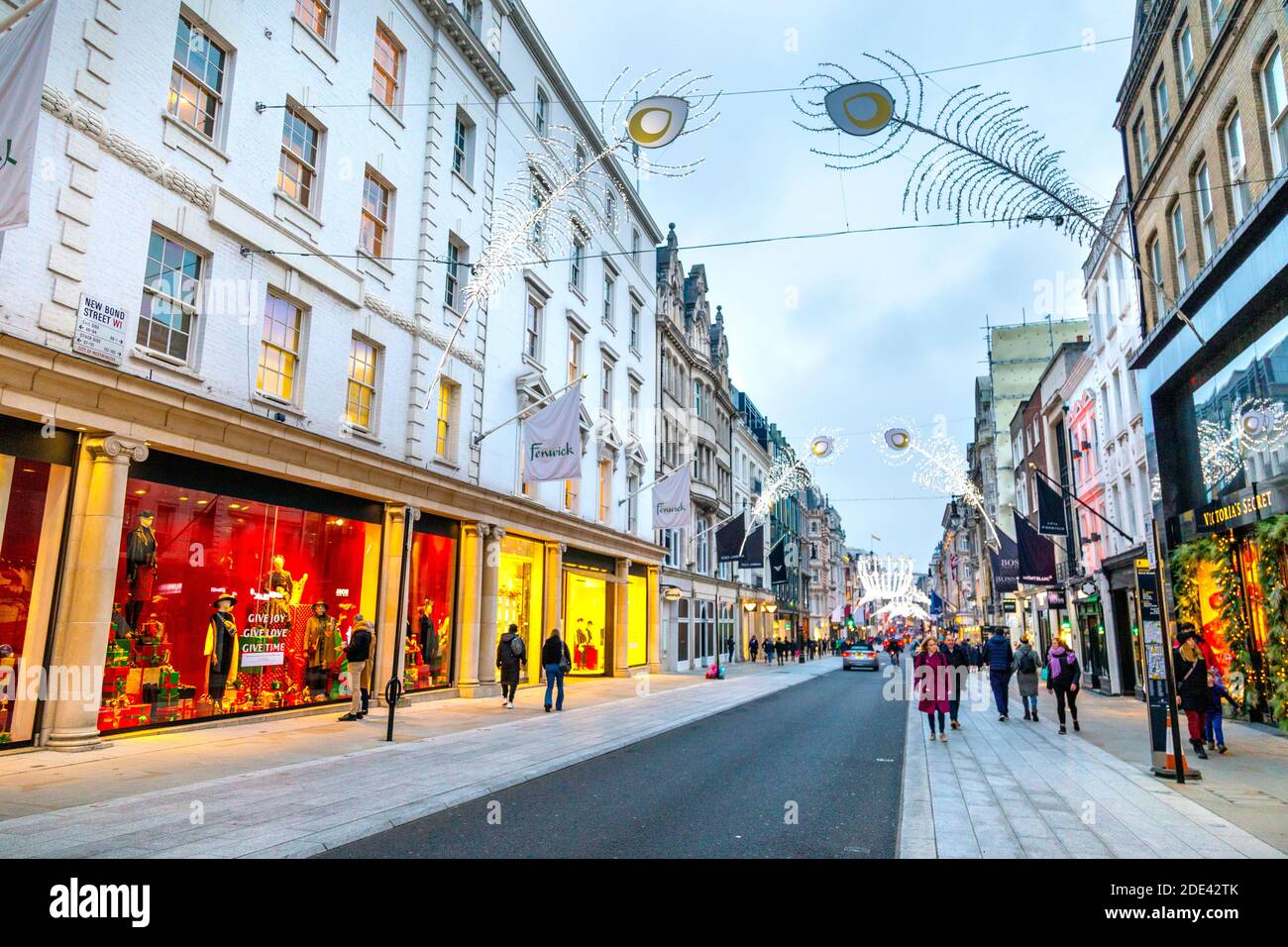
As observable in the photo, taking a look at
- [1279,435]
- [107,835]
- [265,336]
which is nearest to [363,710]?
[265,336]

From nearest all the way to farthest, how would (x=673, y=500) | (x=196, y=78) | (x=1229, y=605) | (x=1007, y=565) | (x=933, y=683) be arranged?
(x=196, y=78) → (x=933, y=683) → (x=1229, y=605) → (x=673, y=500) → (x=1007, y=565)

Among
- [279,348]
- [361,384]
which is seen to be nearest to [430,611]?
[361,384]

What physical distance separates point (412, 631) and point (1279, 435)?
1801 cm

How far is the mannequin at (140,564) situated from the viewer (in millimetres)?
11781

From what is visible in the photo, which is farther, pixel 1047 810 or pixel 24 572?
pixel 24 572

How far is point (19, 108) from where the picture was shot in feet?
23.8

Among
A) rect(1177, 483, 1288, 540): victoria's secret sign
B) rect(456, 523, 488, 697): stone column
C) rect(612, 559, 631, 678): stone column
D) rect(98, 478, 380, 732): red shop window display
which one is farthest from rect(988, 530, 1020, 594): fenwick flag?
rect(98, 478, 380, 732): red shop window display

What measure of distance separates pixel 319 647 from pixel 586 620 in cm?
1495

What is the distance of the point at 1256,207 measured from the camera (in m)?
13.6

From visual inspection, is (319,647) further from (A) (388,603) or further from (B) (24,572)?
(B) (24,572)

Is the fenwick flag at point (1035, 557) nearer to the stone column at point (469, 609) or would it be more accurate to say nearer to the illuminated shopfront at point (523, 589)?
the illuminated shopfront at point (523, 589)

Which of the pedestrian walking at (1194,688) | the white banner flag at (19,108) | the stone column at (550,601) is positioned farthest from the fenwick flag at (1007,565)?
the white banner flag at (19,108)

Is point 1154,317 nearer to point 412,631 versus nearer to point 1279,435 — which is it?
point 1279,435

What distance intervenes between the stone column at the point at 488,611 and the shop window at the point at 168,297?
9702mm
